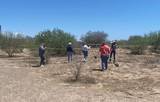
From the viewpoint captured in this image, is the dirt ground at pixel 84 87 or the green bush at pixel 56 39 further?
the green bush at pixel 56 39

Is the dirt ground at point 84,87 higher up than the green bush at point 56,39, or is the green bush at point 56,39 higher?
the green bush at point 56,39

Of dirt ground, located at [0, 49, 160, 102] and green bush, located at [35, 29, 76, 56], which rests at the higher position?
green bush, located at [35, 29, 76, 56]

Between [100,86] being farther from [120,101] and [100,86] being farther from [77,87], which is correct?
[120,101]

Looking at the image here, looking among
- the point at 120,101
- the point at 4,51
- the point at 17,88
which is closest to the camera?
the point at 120,101

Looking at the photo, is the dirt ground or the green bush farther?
the green bush

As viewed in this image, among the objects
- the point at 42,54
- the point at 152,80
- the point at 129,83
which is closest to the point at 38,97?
the point at 129,83

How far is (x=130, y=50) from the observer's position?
53438mm

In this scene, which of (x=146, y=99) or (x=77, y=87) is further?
(x=77, y=87)

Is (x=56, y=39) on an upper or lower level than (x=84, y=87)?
upper

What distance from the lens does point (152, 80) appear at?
22047 mm

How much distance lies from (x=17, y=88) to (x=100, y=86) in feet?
12.3

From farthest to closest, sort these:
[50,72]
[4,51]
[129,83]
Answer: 1. [4,51]
2. [50,72]
3. [129,83]

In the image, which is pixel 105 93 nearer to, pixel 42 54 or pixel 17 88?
pixel 17 88

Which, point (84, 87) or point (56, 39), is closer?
point (84, 87)
